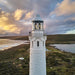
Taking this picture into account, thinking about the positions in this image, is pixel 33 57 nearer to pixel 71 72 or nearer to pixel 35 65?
pixel 35 65

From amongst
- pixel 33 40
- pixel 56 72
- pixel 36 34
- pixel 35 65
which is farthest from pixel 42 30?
pixel 56 72

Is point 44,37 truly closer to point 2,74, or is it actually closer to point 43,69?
point 43,69

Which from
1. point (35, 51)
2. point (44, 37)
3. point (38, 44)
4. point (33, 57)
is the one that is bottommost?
point (33, 57)

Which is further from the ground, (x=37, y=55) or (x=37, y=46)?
(x=37, y=46)

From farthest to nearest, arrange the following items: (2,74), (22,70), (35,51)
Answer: (22,70), (2,74), (35,51)

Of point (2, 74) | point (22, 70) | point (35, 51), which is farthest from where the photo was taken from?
point (22, 70)

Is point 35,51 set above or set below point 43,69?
above

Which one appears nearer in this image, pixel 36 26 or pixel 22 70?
pixel 36 26
